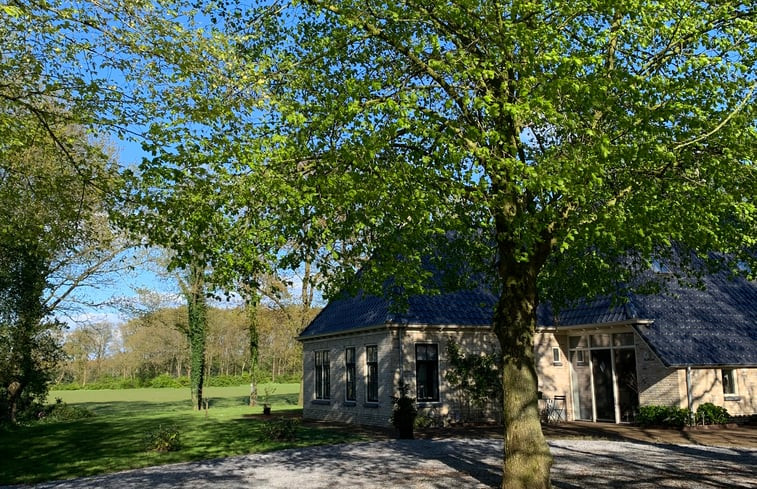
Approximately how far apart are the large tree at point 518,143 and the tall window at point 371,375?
1086 centimetres

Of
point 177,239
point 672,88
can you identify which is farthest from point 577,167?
point 177,239

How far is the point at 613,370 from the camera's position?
65.9ft

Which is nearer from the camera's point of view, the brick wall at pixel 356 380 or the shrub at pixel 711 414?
the shrub at pixel 711 414

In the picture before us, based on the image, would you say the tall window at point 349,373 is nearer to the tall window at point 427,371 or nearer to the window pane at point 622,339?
the tall window at point 427,371

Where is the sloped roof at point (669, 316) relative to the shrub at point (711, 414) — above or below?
above

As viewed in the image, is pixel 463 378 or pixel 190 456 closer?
pixel 190 456

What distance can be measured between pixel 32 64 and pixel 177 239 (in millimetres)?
4371

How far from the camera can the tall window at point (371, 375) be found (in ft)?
70.0

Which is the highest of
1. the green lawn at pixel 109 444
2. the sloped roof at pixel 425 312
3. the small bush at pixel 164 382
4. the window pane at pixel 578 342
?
the sloped roof at pixel 425 312

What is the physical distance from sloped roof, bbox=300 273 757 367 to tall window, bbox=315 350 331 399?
152cm

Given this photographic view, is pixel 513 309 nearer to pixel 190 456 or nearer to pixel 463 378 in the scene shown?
pixel 190 456

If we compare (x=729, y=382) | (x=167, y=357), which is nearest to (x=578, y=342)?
(x=729, y=382)

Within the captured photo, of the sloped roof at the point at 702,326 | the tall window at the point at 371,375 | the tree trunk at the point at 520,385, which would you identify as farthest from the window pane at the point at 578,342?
the tree trunk at the point at 520,385

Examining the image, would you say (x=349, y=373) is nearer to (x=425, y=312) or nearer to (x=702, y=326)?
(x=425, y=312)
